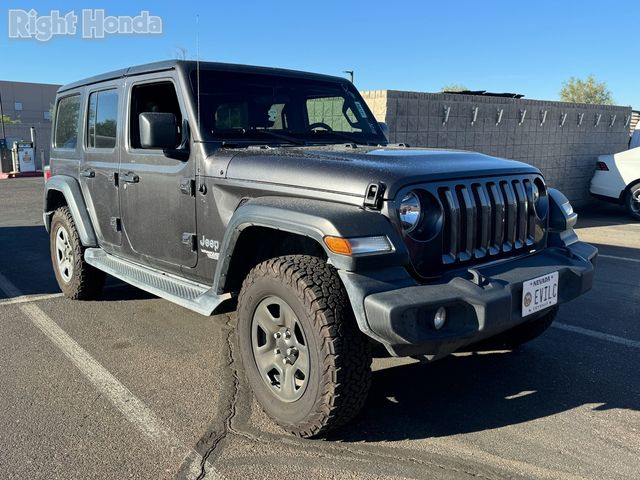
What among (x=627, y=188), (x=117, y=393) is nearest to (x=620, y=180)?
(x=627, y=188)

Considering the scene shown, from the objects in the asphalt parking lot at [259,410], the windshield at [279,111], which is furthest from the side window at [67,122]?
the windshield at [279,111]

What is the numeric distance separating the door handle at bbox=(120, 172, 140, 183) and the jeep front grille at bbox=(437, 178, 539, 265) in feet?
7.78

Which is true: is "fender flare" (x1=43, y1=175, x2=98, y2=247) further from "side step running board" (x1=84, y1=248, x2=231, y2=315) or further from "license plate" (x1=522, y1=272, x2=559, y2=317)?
"license plate" (x1=522, y1=272, x2=559, y2=317)

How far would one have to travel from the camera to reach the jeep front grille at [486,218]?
2.85 meters

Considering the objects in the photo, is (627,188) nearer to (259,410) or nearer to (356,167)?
(356,167)

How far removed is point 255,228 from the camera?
311 centimetres

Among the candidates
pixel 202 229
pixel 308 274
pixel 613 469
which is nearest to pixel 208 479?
pixel 308 274

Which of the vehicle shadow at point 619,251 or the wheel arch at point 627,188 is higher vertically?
the wheel arch at point 627,188

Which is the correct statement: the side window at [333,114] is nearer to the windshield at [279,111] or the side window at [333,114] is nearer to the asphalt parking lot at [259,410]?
the windshield at [279,111]

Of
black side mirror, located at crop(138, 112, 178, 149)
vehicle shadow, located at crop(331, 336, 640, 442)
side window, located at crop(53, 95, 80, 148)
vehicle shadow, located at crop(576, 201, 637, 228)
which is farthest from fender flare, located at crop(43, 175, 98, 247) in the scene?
vehicle shadow, located at crop(576, 201, 637, 228)

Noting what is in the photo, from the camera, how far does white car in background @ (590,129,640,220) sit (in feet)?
37.1

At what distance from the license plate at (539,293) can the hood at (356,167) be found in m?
0.65

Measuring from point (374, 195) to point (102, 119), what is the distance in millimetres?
3067

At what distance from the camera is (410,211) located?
2.73 metres
